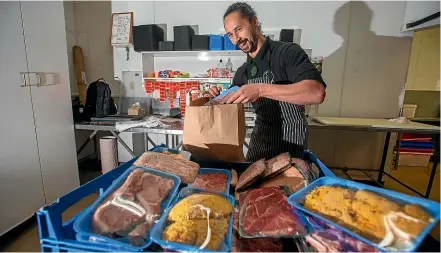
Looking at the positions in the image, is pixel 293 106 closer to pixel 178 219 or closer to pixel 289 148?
pixel 289 148

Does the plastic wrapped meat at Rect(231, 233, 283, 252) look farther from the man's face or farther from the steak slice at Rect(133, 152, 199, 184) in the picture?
the man's face

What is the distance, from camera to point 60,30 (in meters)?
2.16

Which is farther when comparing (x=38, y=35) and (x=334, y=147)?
(x=334, y=147)

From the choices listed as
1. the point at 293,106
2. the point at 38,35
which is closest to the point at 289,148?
the point at 293,106

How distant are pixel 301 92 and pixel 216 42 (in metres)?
2.12

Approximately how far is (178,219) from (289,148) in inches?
33.9

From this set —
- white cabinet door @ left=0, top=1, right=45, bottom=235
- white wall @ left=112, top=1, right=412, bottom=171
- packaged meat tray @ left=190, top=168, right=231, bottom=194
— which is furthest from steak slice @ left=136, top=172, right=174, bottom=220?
white wall @ left=112, top=1, right=412, bottom=171

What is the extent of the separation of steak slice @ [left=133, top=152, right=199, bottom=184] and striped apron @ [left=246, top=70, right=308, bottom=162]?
0.59 metres

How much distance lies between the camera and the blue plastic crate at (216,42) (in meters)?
2.76

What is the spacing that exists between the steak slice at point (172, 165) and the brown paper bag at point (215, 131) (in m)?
0.16

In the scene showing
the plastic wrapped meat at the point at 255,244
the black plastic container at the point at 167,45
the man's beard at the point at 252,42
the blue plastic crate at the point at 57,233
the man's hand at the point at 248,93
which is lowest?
the plastic wrapped meat at the point at 255,244

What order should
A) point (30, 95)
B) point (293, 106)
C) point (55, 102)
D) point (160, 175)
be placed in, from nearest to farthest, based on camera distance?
point (160, 175) → point (293, 106) → point (30, 95) → point (55, 102)

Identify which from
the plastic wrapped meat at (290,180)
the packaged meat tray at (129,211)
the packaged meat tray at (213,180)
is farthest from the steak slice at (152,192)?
the plastic wrapped meat at (290,180)

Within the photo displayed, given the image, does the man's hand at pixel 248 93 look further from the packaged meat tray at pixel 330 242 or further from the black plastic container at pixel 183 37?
the black plastic container at pixel 183 37
